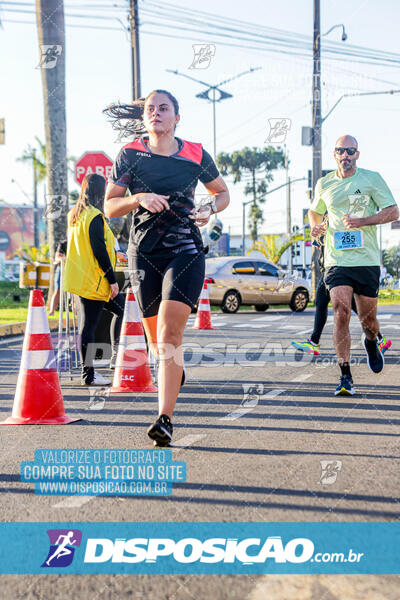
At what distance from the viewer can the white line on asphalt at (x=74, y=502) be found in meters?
3.27

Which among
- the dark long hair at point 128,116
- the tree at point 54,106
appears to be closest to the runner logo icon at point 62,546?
the dark long hair at point 128,116

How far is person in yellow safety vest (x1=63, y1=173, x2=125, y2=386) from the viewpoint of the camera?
7.18m

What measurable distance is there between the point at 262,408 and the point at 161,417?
172 cm

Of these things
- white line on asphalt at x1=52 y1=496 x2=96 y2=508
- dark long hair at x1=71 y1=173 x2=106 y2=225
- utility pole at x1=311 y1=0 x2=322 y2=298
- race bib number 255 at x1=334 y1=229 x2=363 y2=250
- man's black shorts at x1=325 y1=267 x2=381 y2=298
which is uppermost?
utility pole at x1=311 y1=0 x2=322 y2=298

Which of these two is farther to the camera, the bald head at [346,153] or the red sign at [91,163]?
the red sign at [91,163]

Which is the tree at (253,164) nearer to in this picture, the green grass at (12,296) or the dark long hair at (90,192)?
the green grass at (12,296)

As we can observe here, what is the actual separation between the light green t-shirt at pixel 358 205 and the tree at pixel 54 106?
988cm

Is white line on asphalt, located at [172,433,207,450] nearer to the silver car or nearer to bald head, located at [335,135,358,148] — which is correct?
bald head, located at [335,135,358,148]

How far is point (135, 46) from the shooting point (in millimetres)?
24266

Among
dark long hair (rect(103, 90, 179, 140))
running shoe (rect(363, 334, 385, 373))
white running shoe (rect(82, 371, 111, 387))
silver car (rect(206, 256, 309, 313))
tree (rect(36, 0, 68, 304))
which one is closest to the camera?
dark long hair (rect(103, 90, 179, 140))

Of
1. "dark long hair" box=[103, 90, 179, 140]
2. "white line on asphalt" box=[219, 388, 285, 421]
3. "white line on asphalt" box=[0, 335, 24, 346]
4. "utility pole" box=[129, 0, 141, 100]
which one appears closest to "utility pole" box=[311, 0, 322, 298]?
"utility pole" box=[129, 0, 141, 100]

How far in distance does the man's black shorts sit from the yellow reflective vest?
2082 millimetres

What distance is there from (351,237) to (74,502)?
3932mm

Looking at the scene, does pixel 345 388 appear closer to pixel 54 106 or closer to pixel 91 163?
pixel 91 163
